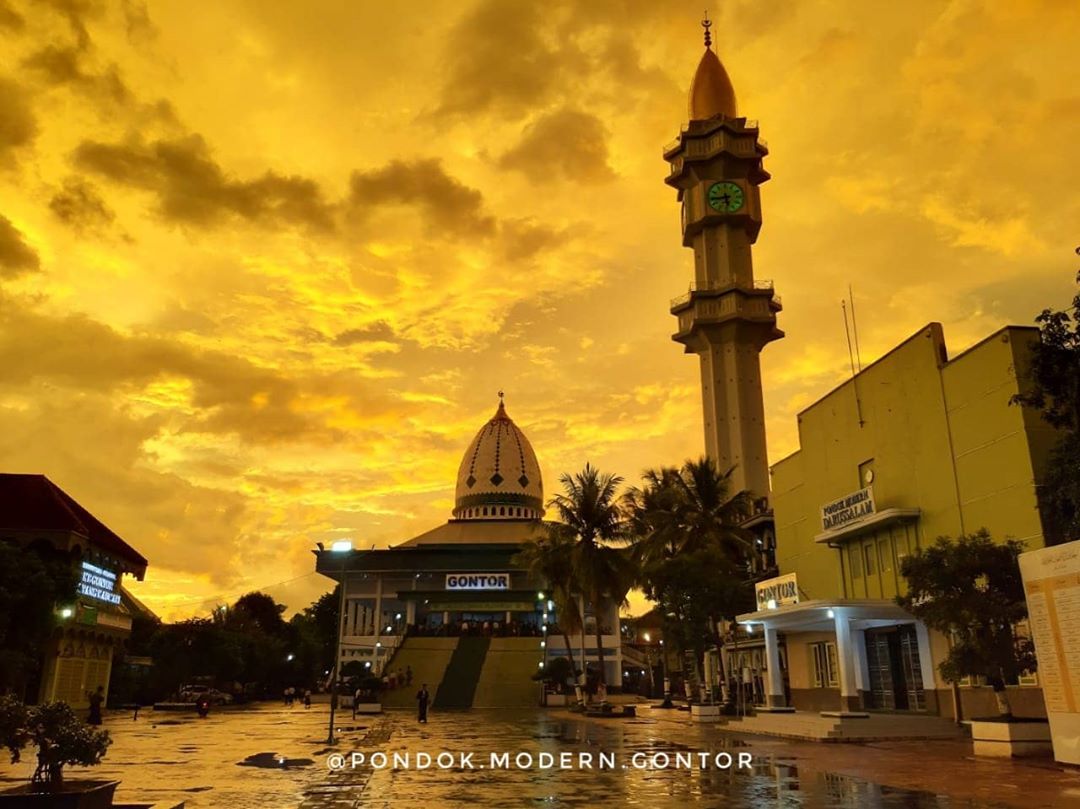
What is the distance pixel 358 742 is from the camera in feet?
81.7

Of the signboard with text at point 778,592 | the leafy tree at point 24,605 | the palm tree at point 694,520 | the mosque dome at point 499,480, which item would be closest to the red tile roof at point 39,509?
the leafy tree at point 24,605

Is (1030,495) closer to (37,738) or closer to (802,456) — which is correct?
(802,456)

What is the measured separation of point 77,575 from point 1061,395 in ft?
118

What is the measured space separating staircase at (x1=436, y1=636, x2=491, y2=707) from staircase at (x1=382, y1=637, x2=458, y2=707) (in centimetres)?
47

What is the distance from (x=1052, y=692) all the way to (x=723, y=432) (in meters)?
40.3

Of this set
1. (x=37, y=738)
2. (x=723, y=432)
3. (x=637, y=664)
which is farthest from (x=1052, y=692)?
(x=637, y=664)

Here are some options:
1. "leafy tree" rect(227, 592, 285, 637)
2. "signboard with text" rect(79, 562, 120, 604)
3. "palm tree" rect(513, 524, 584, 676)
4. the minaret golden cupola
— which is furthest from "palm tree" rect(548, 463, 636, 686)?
"leafy tree" rect(227, 592, 285, 637)

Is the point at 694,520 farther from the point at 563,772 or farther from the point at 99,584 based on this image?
the point at 99,584

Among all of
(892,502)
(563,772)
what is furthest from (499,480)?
(563,772)

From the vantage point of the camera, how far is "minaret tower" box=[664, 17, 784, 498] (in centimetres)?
5638

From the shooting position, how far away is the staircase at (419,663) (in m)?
48.8

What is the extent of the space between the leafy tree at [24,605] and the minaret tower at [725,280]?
3778 centimetres

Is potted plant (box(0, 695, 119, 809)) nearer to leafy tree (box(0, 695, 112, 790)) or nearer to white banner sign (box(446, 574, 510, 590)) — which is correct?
leafy tree (box(0, 695, 112, 790))

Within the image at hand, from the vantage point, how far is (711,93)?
64688mm
